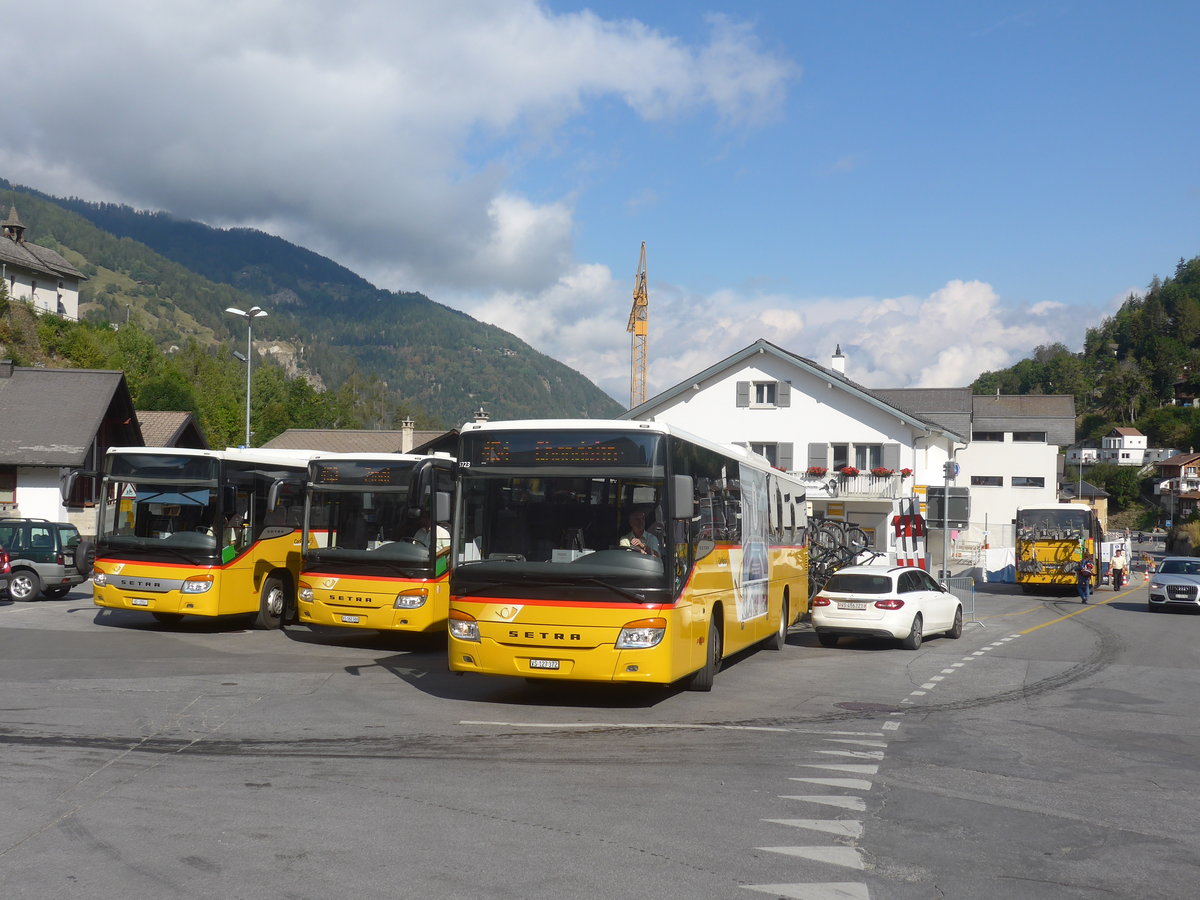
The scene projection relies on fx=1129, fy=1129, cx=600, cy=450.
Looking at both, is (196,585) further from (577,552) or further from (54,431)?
(54,431)

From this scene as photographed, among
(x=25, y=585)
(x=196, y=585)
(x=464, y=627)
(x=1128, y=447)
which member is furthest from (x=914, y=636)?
(x=1128, y=447)

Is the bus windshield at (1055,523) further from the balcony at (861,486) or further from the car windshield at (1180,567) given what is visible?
the balcony at (861,486)

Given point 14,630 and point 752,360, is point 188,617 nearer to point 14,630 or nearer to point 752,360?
point 14,630

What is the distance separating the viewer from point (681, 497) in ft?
38.5

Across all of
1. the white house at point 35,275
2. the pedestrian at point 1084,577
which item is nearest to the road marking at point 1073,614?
the pedestrian at point 1084,577

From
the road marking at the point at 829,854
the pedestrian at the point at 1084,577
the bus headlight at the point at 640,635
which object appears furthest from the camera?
the pedestrian at the point at 1084,577

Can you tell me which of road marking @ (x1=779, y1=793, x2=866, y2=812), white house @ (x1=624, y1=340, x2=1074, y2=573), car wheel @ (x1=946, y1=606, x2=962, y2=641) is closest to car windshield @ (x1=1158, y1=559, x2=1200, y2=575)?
white house @ (x1=624, y1=340, x2=1074, y2=573)

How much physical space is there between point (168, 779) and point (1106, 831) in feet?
22.0

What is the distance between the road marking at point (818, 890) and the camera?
602cm

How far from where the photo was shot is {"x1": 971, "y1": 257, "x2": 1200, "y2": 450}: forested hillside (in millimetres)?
168750

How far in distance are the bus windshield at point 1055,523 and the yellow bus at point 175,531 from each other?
98.5ft

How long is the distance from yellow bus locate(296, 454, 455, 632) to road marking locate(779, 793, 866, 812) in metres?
9.60

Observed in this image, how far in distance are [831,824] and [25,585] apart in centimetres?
2293

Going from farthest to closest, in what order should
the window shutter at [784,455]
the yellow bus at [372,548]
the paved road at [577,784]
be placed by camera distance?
the window shutter at [784,455], the yellow bus at [372,548], the paved road at [577,784]
